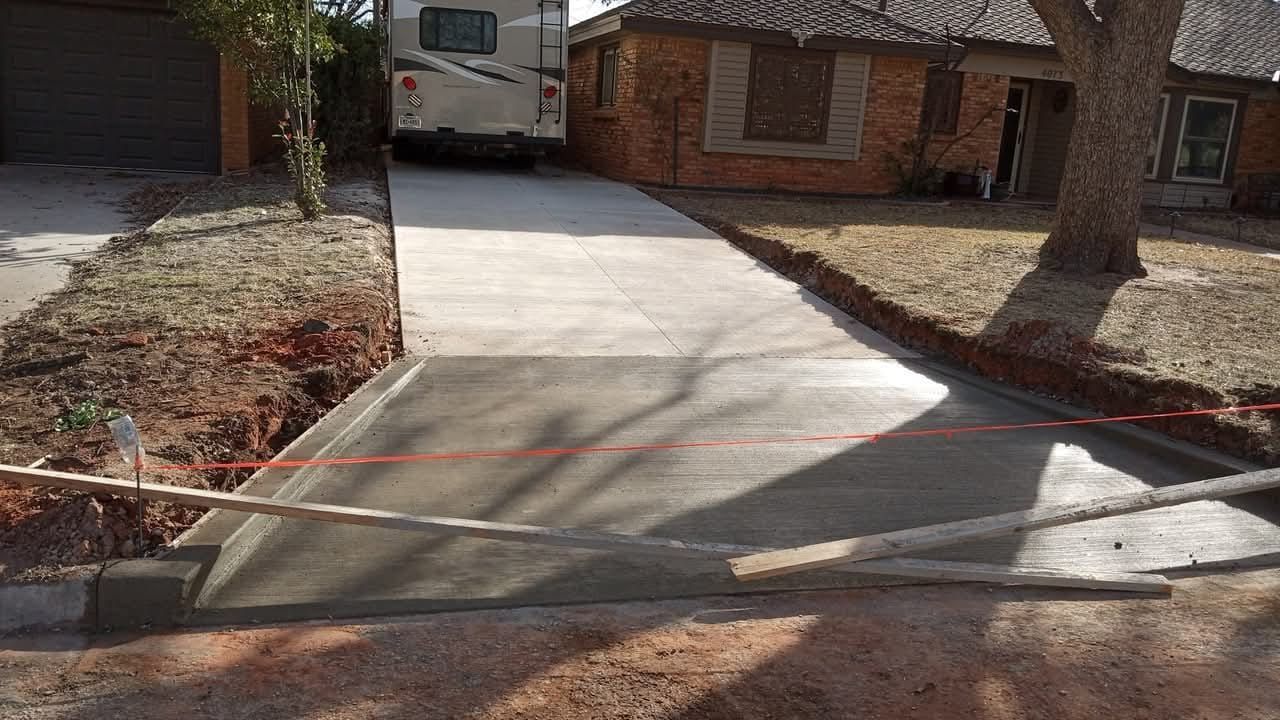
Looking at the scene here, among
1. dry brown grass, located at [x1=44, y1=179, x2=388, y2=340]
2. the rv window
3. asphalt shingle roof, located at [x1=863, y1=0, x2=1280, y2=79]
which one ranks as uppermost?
asphalt shingle roof, located at [x1=863, y1=0, x2=1280, y2=79]

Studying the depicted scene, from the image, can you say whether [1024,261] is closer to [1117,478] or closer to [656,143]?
[1117,478]

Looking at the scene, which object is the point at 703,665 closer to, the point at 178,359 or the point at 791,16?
the point at 178,359

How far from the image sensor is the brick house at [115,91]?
14.9m

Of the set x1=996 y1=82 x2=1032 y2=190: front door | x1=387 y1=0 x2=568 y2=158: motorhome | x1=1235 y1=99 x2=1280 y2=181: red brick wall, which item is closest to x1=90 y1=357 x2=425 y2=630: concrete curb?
x1=387 y1=0 x2=568 y2=158: motorhome

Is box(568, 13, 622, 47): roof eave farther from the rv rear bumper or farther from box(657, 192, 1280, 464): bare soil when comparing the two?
box(657, 192, 1280, 464): bare soil

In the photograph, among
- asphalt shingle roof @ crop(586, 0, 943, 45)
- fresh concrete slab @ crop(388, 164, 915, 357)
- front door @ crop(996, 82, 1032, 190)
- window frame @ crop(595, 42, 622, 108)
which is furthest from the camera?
front door @ crop(996, 82, 1032, 190)

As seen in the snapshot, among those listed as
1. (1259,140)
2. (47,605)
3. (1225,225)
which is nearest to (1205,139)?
(1259,140)

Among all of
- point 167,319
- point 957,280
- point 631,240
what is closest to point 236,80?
point 631,240

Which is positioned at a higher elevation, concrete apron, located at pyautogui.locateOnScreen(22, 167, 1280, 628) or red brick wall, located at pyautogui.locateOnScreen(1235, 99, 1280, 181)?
red brick wall, located at pyautogui.locateOnScreen(1235, 99, 1280, 181)

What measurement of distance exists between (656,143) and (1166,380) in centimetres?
1173

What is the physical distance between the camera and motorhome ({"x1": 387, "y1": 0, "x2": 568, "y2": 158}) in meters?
15.6

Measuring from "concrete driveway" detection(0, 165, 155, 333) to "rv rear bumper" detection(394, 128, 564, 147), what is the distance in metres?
3.88

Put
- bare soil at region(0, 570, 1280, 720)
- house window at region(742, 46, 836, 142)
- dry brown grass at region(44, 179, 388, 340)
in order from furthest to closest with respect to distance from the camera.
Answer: house window at region(742, 46, 836, 142)
dry brown grass at region(44, 179, 388, 340)
bare soil at region(0, 570, 1280, 720)

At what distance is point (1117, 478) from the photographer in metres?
5.31
